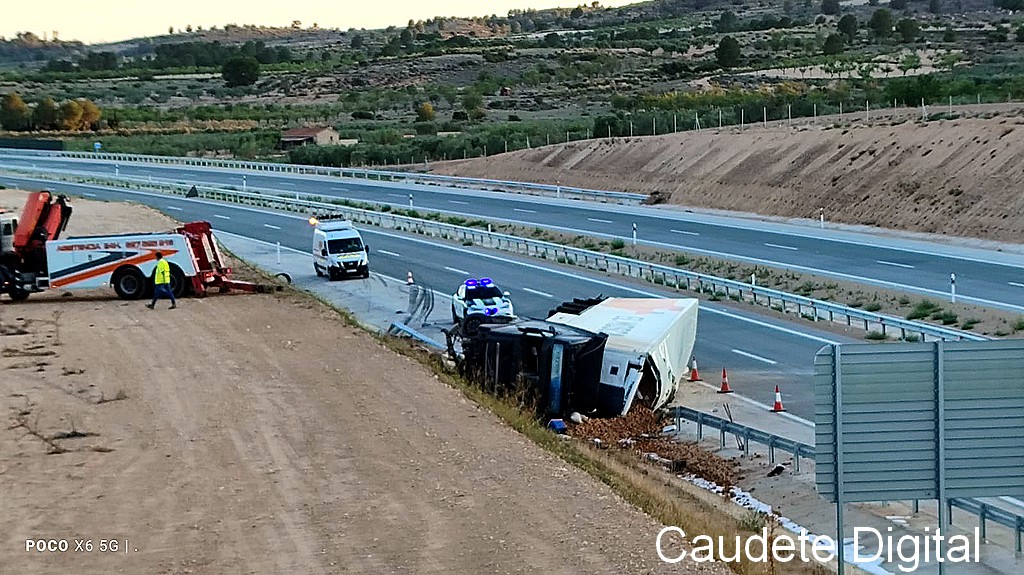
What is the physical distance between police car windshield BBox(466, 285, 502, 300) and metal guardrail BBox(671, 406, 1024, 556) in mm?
8307

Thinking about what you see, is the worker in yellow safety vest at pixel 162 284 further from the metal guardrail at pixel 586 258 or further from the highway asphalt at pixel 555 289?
the metal guardrail at pixel 586 258

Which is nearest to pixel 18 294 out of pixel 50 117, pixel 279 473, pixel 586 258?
pixel 586 258

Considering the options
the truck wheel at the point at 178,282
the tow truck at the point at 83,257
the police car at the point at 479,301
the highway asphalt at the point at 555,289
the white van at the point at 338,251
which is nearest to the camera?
the highway asphalt at the point at 555,289

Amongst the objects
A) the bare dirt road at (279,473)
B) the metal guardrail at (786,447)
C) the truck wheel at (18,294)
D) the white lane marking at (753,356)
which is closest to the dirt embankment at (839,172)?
the white lane marking at (753,356)

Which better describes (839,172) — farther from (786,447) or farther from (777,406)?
(786,447)

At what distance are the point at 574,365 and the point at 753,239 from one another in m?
27.1

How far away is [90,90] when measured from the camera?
570ft

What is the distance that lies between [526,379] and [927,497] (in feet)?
38.9

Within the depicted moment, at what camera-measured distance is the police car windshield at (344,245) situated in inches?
1588

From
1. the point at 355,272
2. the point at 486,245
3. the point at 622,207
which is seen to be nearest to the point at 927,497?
the point at 355,272

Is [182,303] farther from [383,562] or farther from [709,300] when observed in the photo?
[383,562]

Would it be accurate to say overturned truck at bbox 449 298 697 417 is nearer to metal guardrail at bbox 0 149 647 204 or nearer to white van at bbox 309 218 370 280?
white van at bbox 309 218 370 280

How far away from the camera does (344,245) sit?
133 ft

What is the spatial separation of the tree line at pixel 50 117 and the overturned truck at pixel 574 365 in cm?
9854
